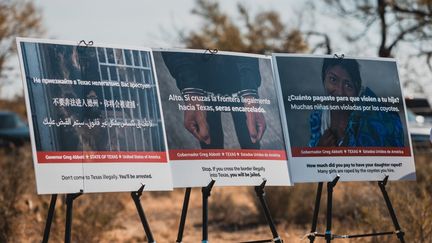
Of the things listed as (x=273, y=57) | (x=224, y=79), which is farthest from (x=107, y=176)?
(x=273, y=57)

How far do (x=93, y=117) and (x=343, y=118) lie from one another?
8.83 ft

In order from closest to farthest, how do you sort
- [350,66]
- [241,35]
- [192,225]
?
1. [350,66]
2. [192,225]
3. [241,35]

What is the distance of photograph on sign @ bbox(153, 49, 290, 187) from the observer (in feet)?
29.9

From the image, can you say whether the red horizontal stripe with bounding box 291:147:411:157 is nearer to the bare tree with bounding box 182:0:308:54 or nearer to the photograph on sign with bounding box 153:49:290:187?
the photograph on sign with bounding box 153:49:290:187

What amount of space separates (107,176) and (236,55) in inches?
74.1

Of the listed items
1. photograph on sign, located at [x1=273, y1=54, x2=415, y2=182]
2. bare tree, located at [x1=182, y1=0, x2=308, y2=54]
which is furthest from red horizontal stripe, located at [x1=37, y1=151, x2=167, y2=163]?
bare tree, located at [x1=182, y1=0, x2=308, y2=54]

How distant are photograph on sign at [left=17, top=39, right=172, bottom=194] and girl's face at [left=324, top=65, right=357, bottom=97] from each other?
6.42 feet

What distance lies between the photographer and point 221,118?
9422 millimetres

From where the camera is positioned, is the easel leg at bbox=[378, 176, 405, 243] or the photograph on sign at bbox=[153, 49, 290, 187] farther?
the easel leg at bbox=[378, 176, 405, 243]

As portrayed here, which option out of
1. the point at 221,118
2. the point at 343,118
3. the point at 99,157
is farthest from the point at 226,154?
the point at 343,118

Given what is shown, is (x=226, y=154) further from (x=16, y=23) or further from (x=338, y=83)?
(x=16, y=23)

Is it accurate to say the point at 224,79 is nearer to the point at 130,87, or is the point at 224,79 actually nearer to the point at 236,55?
the point at 236,55

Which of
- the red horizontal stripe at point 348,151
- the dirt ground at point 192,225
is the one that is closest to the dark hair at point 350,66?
the red horizontal stripe at point 348,151

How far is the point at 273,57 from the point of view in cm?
999
